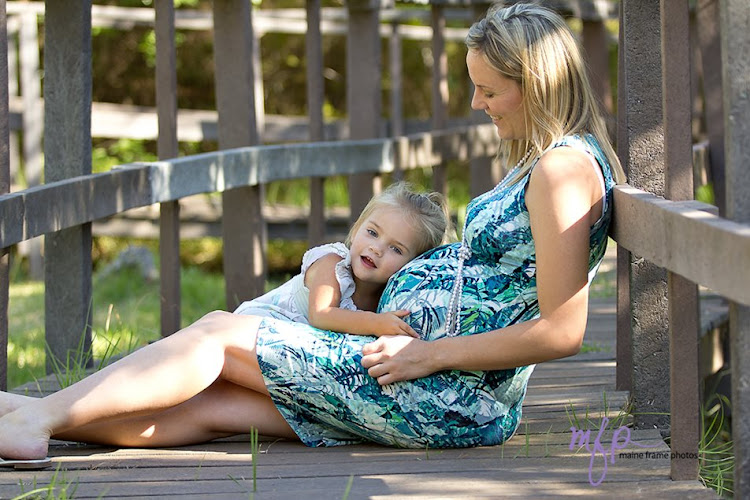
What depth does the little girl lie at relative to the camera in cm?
291

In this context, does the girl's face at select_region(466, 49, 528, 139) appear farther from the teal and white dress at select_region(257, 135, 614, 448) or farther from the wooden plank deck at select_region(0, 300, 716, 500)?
the wooden plank deck at select_region(0, 300, 716, 500)

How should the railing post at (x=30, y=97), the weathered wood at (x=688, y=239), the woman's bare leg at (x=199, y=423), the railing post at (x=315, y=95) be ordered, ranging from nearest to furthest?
→ 1. the weathered wood at (x=688, y=239)
2. the woman's bare leg at (x=199, y=423)
3. the railing post at (x=315, y=95)
4. the railing post at (x=30, y=97)

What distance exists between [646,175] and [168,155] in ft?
6.55

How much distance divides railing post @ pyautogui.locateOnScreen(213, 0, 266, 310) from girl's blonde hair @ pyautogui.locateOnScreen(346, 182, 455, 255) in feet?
5.76

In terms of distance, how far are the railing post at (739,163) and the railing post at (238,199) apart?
9.48 feet

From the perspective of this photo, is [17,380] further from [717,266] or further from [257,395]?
[717,266]

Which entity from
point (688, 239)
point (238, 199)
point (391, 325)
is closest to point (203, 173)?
point (238, 199)

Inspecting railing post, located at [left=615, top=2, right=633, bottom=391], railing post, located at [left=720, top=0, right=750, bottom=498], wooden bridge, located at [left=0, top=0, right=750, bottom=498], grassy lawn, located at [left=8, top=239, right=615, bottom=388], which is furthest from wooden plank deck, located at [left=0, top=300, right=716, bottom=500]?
grassy lawn, located at [left=8, top=239, right=615, bottom=388]

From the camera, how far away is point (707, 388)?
5.28m

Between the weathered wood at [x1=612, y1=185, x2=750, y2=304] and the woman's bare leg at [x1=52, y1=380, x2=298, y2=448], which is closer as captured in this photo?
the weathered wood at [x1=612, y1=185, x2=750, y2=304]

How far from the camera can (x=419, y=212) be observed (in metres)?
2.99

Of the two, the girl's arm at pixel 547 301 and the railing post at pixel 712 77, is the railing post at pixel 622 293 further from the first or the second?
the railing post at pixel 712 77

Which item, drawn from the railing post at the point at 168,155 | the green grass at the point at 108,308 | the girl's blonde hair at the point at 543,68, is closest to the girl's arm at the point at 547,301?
the girl's blonde hair at the point at 543,68

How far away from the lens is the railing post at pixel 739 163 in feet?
6.38
